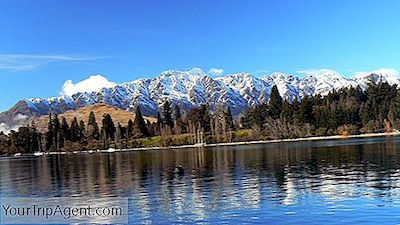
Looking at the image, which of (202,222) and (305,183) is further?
(305,183)

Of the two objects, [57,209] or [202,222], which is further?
[57,209]

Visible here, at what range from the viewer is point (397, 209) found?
3650 cm

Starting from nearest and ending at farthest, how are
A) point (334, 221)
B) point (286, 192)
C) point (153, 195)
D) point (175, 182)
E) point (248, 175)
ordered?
1. point (334, 221)
2. point (286, 192)
3. point (153, 195)
4. point (175, 182)
5. point (248, 175)

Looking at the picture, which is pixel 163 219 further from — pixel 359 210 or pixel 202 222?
pixel 359 210

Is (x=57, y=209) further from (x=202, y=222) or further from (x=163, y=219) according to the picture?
(x=202, y=222)

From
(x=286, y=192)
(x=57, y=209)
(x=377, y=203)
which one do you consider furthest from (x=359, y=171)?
(x=57, y=209)

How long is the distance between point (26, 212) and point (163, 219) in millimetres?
13139

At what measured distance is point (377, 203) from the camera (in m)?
39.2

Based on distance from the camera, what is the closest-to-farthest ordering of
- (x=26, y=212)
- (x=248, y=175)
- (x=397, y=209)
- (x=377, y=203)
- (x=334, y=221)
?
(x=334, y=221) < (x=397, y=209) < (x=377, y=203) < (x=26, y=212) < (x=248, y=175)

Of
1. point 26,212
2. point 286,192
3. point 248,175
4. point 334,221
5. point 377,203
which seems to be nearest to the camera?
point 334,221

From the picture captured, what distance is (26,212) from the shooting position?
43.3 meters

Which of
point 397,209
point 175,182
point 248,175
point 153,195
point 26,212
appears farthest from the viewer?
point 248,175

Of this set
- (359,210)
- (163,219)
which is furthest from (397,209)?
(163,219)

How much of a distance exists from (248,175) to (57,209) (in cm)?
2920
